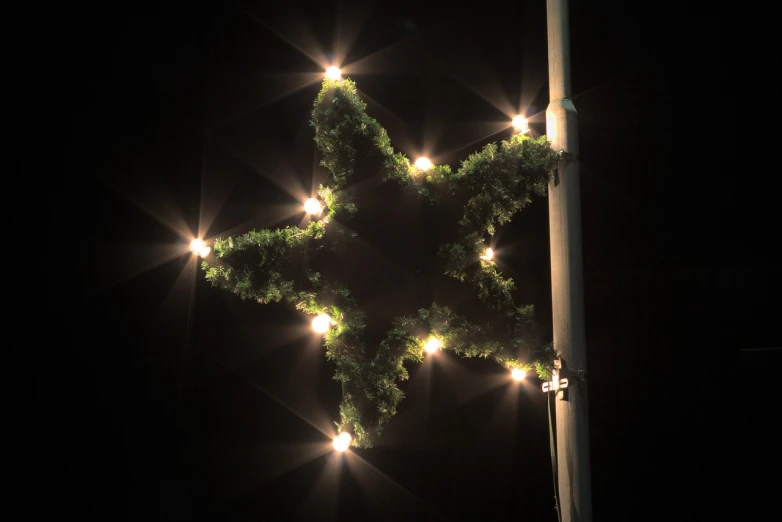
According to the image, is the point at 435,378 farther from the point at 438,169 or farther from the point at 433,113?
the point at 433,113

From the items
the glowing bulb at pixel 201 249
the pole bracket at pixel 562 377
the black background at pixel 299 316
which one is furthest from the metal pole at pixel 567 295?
the glowing bulb at pixel 201 249

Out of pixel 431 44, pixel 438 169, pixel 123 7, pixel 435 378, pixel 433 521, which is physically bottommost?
pixel 433 521

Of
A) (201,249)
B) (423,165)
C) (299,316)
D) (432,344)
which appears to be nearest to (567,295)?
(432,344)

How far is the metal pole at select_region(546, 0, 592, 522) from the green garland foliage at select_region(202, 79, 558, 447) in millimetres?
53

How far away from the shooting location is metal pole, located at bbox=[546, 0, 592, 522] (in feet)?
4.12

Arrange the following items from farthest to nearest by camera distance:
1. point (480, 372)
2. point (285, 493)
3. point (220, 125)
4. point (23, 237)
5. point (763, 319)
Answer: point (763, 319)
point (480, 372)
point (220, 125)
point (285, 493)
point (23, 237)

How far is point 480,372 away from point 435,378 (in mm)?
163

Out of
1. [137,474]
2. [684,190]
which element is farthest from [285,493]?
[684,190]

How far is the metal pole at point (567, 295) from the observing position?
125 cm

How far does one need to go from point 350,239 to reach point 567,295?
1.81ft

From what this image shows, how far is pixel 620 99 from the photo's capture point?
75.0 inches

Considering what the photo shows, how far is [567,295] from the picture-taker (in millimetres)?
1293

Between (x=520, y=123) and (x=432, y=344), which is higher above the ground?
(x=520, y=123)

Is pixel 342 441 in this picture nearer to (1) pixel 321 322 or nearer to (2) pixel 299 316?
(1) pixel 321 322
